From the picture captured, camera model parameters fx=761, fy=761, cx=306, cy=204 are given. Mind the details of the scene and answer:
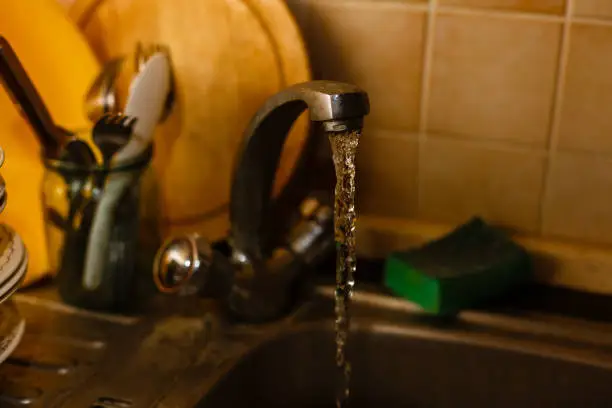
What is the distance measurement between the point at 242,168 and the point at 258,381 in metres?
0.20

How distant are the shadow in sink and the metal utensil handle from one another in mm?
274

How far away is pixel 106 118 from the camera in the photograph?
0.69 metres

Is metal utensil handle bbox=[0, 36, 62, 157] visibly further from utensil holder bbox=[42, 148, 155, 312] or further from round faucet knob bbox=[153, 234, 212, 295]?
round faucet knob bbox=[153, 234, 212, 295]

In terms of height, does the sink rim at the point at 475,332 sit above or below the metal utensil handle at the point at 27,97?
below

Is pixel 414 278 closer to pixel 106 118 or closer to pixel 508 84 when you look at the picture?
pixel 508 84

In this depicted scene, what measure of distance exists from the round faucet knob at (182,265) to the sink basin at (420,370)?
9cm

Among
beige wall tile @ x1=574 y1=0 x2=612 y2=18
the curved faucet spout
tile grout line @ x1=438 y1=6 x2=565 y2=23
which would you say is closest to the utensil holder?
the curved faucet spout

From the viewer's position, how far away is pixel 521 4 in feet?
2.43

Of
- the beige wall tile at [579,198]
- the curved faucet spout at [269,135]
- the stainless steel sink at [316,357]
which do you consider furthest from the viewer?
the beige wall tile at [579,198]

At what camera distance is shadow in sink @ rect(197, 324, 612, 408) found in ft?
2.28

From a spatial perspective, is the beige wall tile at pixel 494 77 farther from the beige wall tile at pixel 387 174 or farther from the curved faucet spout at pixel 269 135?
the curved faucet spout at pixel 269 135

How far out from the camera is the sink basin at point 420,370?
2.27 ft

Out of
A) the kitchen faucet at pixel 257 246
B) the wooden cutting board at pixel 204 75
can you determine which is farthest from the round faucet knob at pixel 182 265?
the wooden cutting board at pixel 204 75

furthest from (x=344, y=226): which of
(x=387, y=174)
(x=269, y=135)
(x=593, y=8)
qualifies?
(x=593, y=8)
